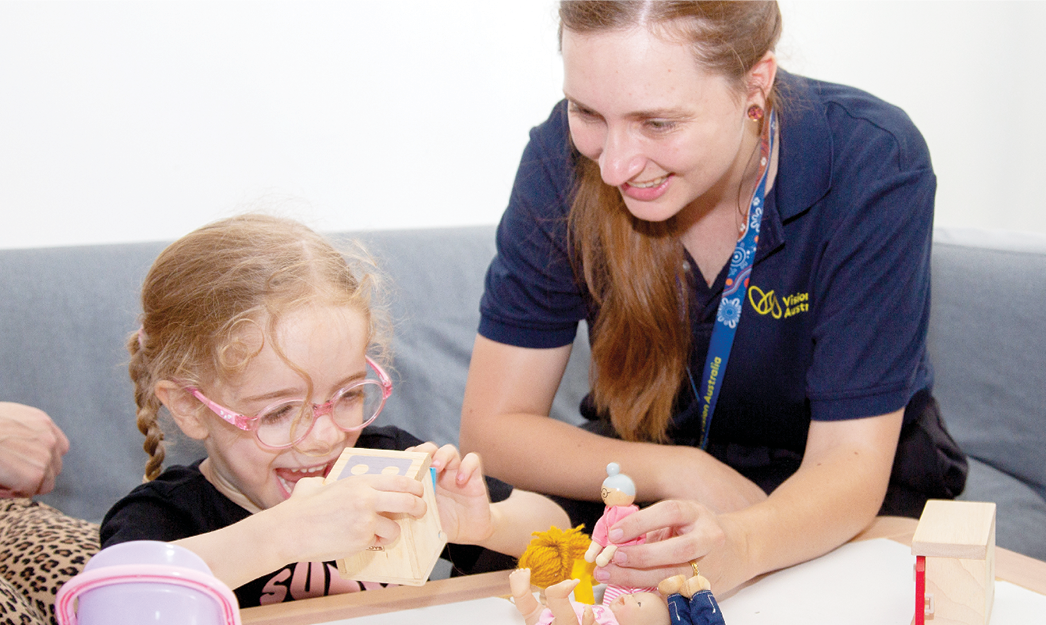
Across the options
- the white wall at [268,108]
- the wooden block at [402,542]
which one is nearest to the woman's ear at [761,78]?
the white wall at [268,108]

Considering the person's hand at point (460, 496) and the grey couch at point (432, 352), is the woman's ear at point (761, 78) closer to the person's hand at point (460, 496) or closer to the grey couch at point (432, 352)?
the person's hand at point (460, 496)

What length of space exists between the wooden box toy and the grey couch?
38.6 inches

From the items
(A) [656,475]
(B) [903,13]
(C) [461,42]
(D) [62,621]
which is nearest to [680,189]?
(A) [656,475]

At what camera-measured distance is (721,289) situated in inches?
52.9

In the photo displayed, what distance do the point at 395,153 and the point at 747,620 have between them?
160 centimetres

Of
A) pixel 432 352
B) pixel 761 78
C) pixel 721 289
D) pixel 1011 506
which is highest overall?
pixel 761 78

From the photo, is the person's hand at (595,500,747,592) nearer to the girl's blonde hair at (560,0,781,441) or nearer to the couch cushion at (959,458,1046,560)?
the girl's blonde hair at (560,0,781,441)

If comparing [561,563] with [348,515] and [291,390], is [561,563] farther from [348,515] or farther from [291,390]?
[291,390]

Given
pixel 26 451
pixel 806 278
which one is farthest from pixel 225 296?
pixel 806 278

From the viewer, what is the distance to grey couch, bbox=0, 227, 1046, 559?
62.5 inches

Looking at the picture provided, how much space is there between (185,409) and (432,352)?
82 cm

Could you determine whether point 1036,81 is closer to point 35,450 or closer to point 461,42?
point 461,42

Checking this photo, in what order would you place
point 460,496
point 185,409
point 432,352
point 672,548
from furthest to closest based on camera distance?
1. point 432,352
2. point 185,409
3. point 460,496
4. point 672,548

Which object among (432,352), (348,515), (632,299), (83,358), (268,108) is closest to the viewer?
(348,515)
